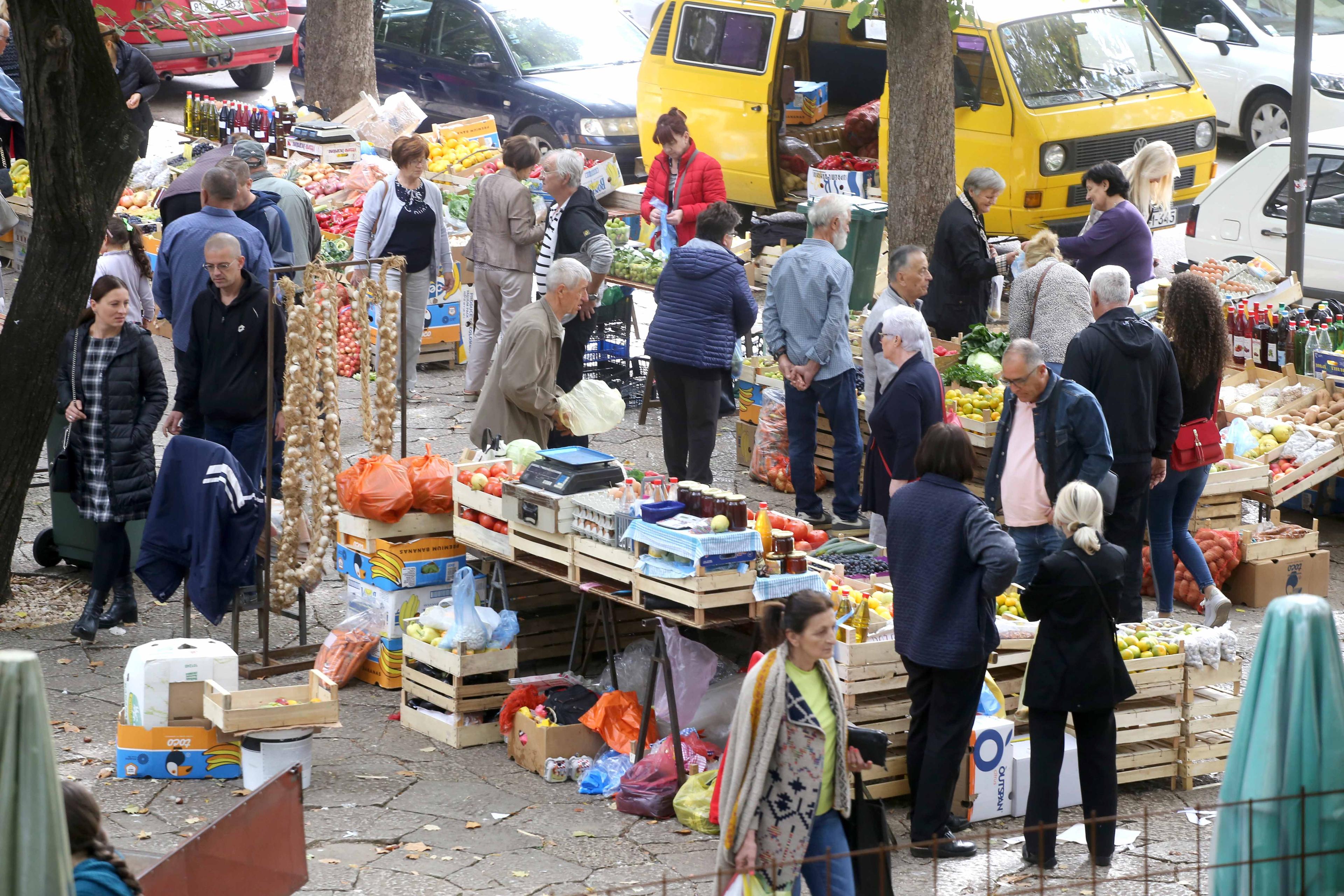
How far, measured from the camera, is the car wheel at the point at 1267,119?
57.4ft

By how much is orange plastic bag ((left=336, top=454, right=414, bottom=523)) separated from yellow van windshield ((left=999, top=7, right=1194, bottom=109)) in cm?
772

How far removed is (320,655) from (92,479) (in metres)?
1.41

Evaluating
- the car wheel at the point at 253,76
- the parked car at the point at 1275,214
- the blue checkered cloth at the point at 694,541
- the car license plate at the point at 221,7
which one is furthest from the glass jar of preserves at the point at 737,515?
the car wheel at the point at 253,76

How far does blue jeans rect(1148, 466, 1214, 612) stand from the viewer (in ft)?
26.4

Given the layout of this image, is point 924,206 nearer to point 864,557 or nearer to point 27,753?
point 864,557

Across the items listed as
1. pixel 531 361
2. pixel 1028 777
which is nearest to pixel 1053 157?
pixel 531 361

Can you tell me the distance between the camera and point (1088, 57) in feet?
45.4

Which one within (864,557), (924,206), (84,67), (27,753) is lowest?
(864,557)

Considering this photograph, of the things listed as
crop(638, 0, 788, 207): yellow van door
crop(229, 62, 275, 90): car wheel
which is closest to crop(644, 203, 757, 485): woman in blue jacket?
crop(638, 0, 788, 207): yellow van door

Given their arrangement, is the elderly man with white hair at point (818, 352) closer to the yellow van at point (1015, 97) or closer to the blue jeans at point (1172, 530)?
the blue jeans at point (1172, 530)

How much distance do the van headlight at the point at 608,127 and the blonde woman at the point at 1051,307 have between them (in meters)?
8.58

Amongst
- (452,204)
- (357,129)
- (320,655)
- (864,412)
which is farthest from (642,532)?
(357,129)

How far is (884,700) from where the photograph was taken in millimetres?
6383

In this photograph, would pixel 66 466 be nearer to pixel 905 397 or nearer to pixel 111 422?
pixel 111 422
